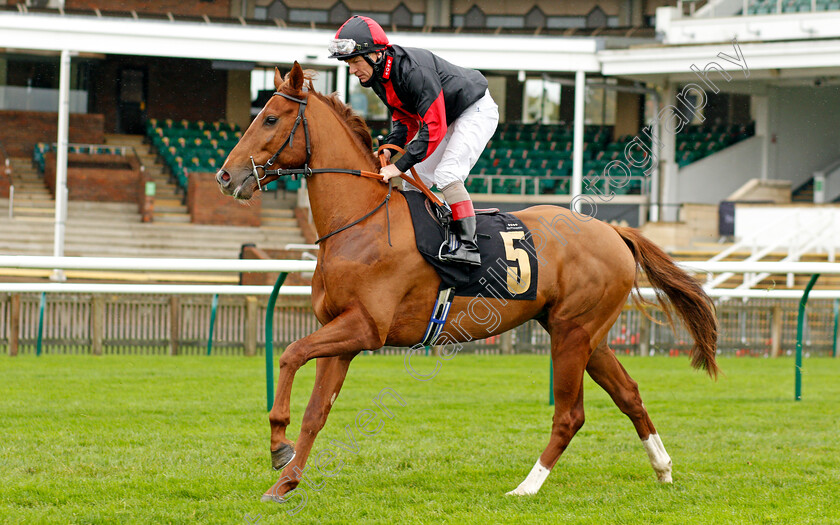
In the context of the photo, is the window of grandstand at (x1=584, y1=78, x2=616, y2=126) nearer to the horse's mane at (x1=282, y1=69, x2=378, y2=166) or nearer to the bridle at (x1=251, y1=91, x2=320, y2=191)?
the horse's mane at (x1=282, y1=69, x2=378, y2=166)

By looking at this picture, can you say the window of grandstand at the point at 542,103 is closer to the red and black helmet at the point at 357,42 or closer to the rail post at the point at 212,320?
the rail post at the point at 212,320

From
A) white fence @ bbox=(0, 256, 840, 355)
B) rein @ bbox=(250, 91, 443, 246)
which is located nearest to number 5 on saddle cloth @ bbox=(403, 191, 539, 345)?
rein @ bbox=(250, 91, 443, 246)

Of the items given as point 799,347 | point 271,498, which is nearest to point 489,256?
point 271,498

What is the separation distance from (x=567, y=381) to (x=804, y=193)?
65.7 feet

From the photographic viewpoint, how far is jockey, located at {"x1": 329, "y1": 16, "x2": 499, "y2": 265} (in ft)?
14.0

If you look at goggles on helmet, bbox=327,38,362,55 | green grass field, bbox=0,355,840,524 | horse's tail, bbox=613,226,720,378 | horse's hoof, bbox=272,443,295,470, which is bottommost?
green grass field, bbox=0,355,840,524

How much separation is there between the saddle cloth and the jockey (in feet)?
0.29

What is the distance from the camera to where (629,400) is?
15.8 feet

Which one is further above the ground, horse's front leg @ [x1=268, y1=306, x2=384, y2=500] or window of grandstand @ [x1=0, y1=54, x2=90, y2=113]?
window of grandstand @ [x1=0, y1=54, x2=90, y2=113]

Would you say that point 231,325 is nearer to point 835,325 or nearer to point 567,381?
point 567,381

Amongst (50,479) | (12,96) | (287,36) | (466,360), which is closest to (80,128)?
(12,96)

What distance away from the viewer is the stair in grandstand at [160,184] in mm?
20797

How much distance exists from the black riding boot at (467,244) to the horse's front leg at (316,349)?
1.81 feet

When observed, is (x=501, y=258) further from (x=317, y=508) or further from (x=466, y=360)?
(x=466, y=360)
